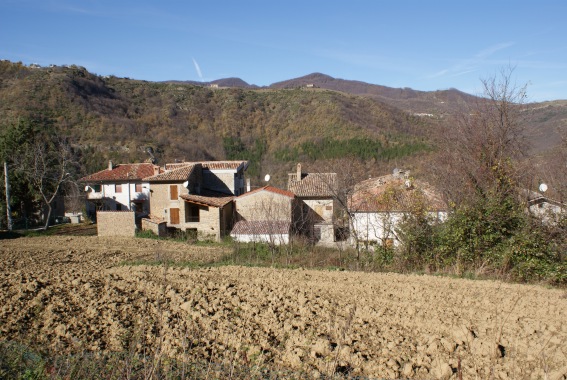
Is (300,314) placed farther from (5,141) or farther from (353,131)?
(353,131)

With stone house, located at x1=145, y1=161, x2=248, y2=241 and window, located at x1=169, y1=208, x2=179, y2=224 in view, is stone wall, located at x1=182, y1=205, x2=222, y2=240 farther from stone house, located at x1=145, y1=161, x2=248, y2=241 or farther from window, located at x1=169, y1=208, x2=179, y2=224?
window, located at x1=169, y1=208, x2=179, y2=224

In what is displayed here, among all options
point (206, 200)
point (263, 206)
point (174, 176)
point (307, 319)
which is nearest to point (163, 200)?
point (174, 176)

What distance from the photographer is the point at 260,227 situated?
1025 inches

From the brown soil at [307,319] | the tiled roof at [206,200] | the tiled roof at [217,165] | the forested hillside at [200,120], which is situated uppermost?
the forested hillside at [200,120]

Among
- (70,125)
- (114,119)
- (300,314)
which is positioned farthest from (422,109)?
(300,314)

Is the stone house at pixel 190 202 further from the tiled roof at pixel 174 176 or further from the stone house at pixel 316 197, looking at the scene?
the stone house at pixel 316 197

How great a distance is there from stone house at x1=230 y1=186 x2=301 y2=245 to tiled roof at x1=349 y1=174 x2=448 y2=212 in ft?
12.8

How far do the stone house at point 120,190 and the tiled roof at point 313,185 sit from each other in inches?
474

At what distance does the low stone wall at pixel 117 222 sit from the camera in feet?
93.6

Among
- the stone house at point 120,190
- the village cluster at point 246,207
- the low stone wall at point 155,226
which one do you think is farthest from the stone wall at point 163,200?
the stone house at point 120,190

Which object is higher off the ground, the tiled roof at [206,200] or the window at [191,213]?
the tiled roof at [206,200]

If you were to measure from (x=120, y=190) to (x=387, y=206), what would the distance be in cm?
2432

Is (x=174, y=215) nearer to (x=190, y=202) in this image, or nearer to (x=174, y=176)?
(x=190, y=202)

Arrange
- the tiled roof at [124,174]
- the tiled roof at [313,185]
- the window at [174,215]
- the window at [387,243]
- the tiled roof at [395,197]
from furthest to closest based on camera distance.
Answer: the tiled roof at [124,174] < the tiled roof at [313,185] < the window at [174,215] < the tiled roof at [395,197] < the window at [387,243]
